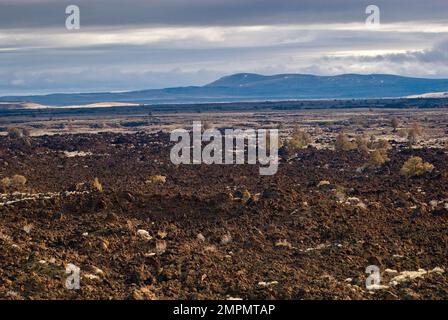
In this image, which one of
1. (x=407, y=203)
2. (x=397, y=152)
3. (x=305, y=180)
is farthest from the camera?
(x=397, y=152)

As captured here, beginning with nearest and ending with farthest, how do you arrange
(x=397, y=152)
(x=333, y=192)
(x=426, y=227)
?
(x=426, y=227)
(x=333, y=192)
(x=397, y=152)

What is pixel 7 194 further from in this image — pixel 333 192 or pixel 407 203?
pixel 407 203
